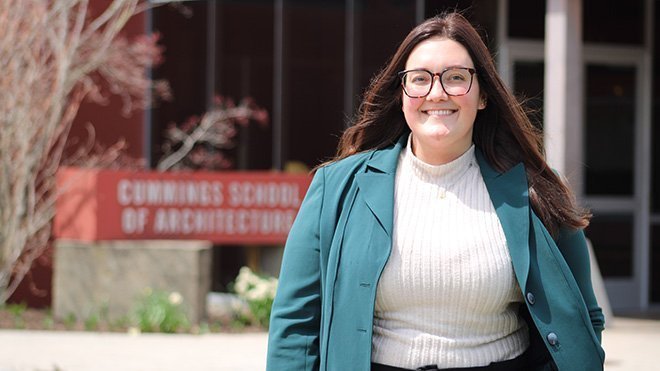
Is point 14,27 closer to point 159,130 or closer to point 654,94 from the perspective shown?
point 159,130

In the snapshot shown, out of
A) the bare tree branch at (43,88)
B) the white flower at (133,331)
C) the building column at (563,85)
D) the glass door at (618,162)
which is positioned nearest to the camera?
the building column at (563,85)

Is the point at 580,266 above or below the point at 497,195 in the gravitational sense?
below

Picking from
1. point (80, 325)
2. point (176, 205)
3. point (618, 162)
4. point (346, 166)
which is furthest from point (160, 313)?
point (346, 166)

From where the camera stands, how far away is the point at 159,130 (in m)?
12.0

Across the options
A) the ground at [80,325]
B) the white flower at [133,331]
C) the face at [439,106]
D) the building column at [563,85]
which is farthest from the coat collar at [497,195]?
the ground at [80,325]

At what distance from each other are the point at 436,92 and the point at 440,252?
16.1 inches

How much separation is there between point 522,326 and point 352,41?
31.1ft

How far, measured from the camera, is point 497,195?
2852mm

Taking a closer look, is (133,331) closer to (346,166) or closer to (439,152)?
(346,166)

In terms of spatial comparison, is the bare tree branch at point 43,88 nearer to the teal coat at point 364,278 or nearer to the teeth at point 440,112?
the teal coat at point 364,278

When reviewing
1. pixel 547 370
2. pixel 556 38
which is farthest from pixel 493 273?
pixel 556 38

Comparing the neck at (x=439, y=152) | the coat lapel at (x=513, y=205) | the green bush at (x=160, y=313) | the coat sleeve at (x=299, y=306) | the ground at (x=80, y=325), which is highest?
the neck at (x=439, y=152)

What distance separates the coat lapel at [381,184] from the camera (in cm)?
279

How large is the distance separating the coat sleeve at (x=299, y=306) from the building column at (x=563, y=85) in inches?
262
